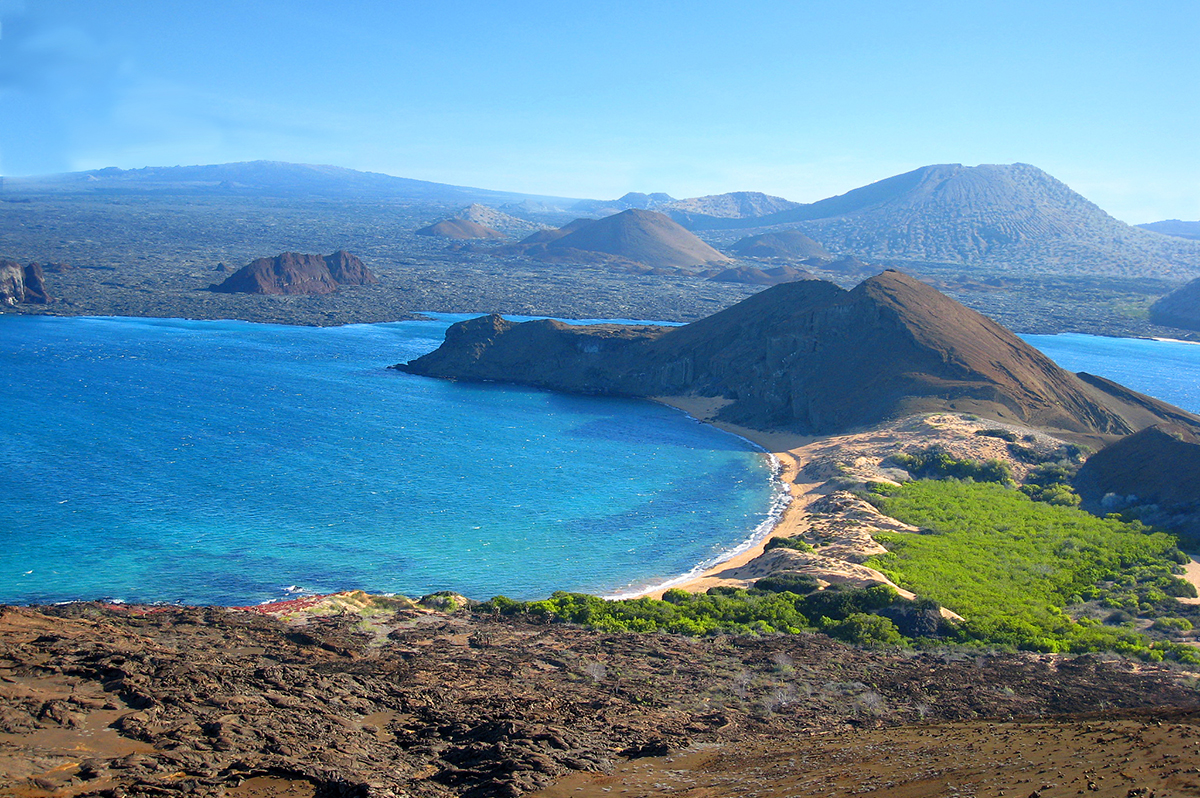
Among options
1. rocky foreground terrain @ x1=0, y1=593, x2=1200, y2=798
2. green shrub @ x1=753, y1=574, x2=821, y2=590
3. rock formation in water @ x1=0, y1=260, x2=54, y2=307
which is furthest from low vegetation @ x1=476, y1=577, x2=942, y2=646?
rock formation in water @ x1=0, y1=260, x2=54, y2=307

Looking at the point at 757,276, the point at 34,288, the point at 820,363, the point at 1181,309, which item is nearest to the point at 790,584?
the point at 820,363

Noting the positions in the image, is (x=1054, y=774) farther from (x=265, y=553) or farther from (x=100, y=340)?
(x=100, y=340)

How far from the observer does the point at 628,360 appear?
80625 millimetres

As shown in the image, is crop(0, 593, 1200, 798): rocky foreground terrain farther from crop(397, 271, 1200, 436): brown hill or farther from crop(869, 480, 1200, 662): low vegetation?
crop(397, 271, 1200, 436): brown hill

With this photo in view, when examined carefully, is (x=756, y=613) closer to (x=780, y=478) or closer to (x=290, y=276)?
(x=780, y=478)

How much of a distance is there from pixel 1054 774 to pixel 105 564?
107 feet

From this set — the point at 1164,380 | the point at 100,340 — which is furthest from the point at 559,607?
the point at 1164,380

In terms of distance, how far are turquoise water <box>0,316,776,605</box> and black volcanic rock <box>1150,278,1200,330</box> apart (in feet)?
398

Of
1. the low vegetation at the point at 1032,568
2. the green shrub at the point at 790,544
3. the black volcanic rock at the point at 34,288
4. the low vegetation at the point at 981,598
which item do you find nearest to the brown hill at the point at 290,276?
the black volcanic rock at the point at 34,288

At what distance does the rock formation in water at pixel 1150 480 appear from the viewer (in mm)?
41219

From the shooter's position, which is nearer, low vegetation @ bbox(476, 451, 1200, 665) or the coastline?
low vegetation @ bbox(476, 451, 1200, 665)

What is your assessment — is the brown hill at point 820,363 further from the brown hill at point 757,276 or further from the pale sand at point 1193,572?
the brown hill at point 757,276

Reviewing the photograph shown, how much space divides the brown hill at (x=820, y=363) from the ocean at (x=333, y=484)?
15.7ft

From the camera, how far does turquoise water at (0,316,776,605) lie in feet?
115
